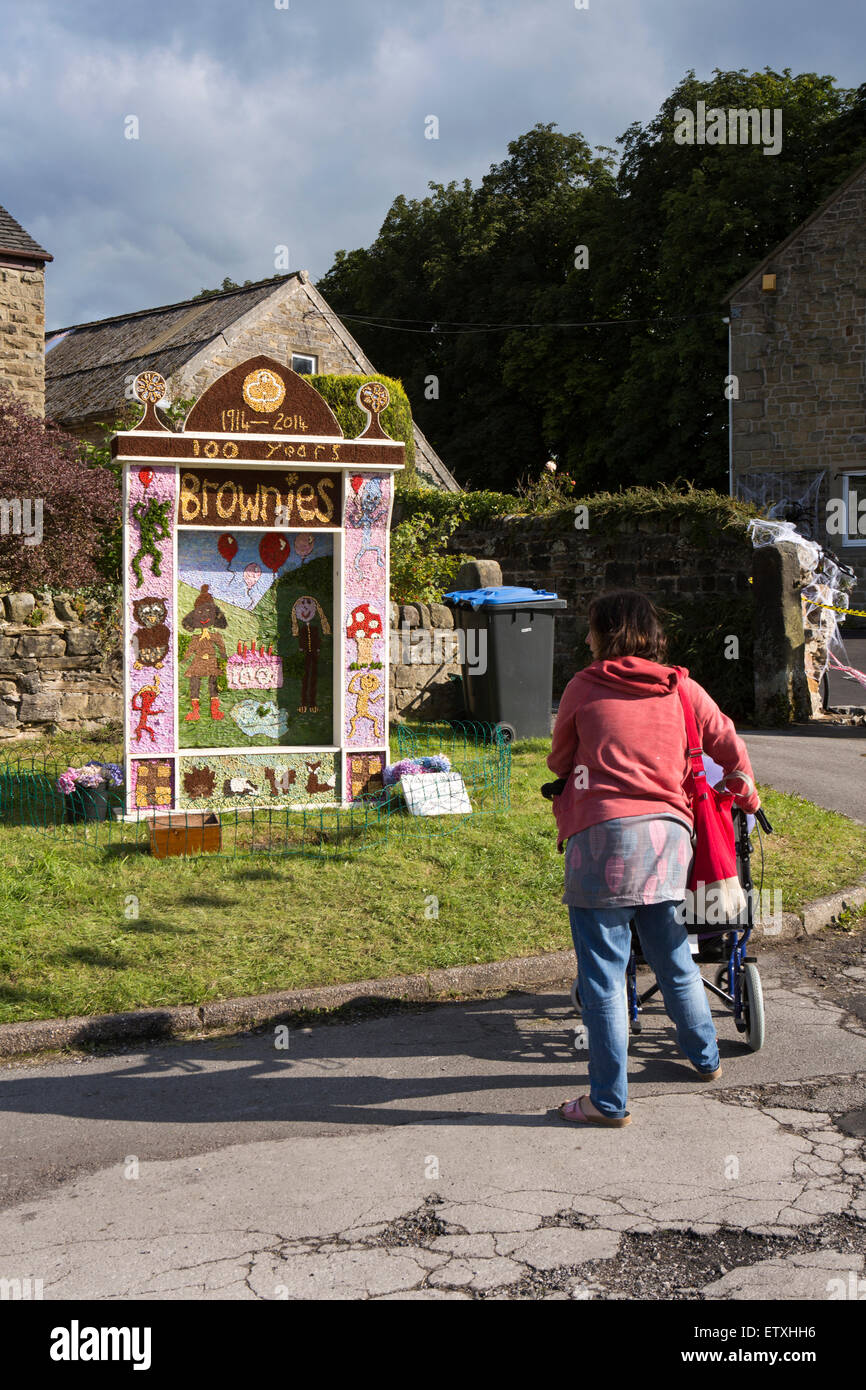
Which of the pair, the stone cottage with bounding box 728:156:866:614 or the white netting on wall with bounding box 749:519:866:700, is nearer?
the white netting on wall with bounding box 749:519:866:700

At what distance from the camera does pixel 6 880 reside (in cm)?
697

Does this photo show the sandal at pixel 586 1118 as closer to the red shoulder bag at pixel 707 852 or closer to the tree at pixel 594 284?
the red shoulder bag at pixel 707 852

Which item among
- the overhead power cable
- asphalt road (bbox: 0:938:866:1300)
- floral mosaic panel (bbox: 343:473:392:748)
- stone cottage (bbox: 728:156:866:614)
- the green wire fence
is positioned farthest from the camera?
the overhead power cable

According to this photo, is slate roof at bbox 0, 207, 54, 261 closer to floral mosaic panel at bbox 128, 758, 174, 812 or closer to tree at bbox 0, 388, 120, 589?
tree at bbox 0, 388, 120, 589

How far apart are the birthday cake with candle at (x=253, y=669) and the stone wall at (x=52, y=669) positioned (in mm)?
3712

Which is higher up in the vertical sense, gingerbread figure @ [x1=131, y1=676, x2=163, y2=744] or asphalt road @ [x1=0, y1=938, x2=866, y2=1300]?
gingerbread figure @ [x1=131, y1=676, x2=163, y2=744]

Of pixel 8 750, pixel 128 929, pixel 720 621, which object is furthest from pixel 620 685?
pixel 720 621

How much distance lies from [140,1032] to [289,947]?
1022 millimetres

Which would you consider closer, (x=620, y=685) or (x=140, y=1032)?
(x=620, y=685)

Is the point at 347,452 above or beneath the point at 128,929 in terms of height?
above

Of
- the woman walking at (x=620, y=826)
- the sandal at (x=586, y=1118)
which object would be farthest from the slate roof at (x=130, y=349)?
the sandal at (x=586, y=1118)

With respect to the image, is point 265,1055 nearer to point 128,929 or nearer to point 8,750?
point 128,929

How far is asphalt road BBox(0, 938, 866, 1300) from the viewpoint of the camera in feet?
10.8

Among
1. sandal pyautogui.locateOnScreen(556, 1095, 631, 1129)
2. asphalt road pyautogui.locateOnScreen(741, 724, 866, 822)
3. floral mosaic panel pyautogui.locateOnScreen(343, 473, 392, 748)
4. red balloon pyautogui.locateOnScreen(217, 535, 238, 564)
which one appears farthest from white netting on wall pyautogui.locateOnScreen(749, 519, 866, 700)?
sandal pyautogui.locateOnScreen(556, 1095, 631, 1129)
